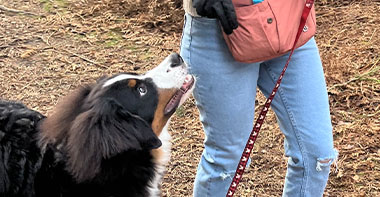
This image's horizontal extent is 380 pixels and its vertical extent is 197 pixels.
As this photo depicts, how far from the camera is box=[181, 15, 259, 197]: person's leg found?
263 centimetres

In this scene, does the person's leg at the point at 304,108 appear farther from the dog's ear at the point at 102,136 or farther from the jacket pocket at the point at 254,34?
the dog's ear at the point at 102,136

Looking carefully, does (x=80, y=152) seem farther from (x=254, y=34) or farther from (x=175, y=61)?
(x=254, y=34)

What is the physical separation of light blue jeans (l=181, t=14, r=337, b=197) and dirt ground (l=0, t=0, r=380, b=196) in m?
1.23

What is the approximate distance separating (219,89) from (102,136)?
59 cm

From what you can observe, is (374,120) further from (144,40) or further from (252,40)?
(144,40)

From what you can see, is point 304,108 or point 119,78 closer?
point 304,108

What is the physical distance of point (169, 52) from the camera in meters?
5.89

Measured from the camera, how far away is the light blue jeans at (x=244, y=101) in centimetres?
264

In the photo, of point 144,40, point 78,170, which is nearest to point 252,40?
point 78,170

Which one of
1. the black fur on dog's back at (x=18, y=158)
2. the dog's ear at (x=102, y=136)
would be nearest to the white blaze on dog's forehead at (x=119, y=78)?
the dog's ear at (x=102, y=136)

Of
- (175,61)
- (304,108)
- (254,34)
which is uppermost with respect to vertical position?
(254,34)

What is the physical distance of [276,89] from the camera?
2.72 meters

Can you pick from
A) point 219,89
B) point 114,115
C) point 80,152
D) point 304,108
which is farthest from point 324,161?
point 80,152

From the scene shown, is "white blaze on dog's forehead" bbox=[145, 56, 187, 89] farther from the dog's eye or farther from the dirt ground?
the dirt ground
